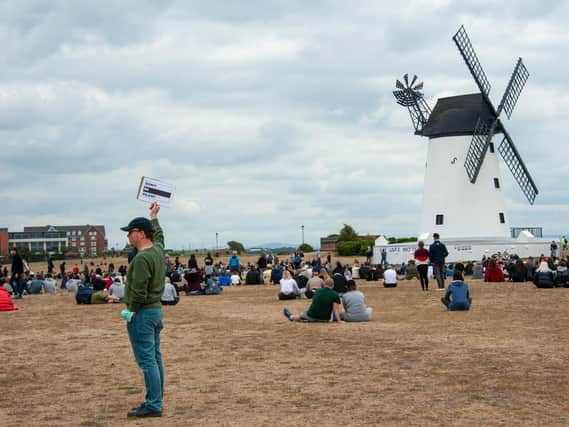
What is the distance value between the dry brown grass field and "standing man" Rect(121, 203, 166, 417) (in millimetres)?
239

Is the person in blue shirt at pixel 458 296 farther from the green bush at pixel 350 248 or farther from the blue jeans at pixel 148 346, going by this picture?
the green bush at pixel 350 248

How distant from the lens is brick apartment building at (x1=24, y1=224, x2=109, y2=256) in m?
170

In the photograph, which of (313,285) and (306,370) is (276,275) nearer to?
(313,285)

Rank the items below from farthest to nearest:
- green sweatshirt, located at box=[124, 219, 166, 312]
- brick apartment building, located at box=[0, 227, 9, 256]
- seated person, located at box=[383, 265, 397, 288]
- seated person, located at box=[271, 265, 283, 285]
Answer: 1. brick apartment building, located at box=[0, 227, 9, 256]
2. seated person, located at box=[271, 265, 283, 285]
3. seated person, located at box=[383, 265, 397, 288]
4. green sweatshirt, located at box=[124, 219, 166, 312]

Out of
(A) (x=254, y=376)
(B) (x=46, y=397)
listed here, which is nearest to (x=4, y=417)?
(B) (x=46, y=397)

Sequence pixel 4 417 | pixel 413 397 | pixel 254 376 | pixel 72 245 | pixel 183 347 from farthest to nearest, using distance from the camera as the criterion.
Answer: pixel 72 245, pixel 183 347, pixel 254 376, pixel 413 397, pixel 4 417

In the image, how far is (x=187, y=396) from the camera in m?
8.48

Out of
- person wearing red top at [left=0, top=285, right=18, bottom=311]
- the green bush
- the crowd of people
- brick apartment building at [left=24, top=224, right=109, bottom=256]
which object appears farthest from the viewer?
brick apartment building at [left=24, top=224, right=109, bottom=256]

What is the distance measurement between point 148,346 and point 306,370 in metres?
3.25

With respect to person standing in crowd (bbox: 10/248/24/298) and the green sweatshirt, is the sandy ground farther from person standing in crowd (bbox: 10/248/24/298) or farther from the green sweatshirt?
person standing in crowd (bbox: 10/248/24/298)

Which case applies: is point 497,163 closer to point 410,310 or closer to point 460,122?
point 460,122

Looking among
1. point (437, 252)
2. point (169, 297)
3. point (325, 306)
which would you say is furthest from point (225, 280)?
point (325, 306)

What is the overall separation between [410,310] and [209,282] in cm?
1172

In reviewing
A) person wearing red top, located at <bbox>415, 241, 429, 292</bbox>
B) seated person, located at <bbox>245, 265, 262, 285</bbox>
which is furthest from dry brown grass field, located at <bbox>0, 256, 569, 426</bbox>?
seated person, located at <bbox>245, 265, 262, 285</bbox>
